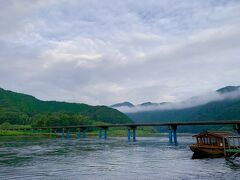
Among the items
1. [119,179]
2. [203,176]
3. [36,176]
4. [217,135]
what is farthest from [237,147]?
[36,176]

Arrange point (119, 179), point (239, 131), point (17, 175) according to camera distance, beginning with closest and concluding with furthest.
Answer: point (119, 179) → point (17, 175) → point (239, 131)

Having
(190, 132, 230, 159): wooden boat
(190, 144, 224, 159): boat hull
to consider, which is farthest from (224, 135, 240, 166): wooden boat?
(190, 144, 224, 159): boat hull

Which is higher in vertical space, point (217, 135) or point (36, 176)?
point (217, 135)

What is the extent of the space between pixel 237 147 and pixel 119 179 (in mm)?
35062

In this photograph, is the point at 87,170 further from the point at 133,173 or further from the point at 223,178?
the point at 223,178

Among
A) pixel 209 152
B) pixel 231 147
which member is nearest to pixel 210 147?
pixel 209 152

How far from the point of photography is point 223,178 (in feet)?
116

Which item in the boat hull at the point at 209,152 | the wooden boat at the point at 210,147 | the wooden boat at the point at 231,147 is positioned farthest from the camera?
the wooden boat at the point at 210,147

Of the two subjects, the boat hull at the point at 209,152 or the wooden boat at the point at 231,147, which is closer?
the wooden boat at the point at 231,147

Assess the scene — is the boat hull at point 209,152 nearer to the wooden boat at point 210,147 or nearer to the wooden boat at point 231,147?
the wooden boat at point 210,147

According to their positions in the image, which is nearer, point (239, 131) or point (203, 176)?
point (203, 176)

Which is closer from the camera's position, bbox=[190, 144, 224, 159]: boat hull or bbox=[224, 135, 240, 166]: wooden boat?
bbox=[224, 135, 240, 166]: wooden boat

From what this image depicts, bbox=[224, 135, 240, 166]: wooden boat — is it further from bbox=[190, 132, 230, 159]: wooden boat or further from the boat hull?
the boat hull

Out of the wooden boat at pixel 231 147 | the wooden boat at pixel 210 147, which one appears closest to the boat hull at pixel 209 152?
the wooden boat at pixel 210 147
